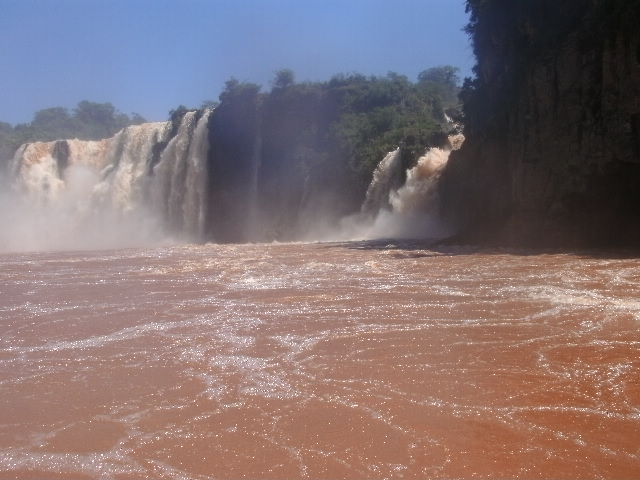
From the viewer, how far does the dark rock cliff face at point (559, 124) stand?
17.4 m

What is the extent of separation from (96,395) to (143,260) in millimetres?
14579

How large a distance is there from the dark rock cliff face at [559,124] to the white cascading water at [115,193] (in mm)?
19127

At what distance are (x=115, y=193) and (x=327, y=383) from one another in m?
35.0

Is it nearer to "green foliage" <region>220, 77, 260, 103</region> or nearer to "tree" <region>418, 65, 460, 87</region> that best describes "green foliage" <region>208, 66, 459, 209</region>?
"green foliage" <region>220, 77, 260, 103</region>

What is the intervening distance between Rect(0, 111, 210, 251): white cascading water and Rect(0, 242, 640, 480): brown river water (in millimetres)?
26539

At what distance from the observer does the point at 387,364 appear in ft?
20.0

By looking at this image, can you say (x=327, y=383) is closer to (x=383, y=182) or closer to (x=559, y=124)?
(x=559, y=124)

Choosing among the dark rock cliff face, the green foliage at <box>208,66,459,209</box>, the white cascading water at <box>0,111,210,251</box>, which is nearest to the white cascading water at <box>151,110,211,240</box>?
the white cascading water at <box>0,111,210,251</box>

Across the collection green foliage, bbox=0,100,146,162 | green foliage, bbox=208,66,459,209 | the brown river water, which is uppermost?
green foliage, bbox=0,100,146,162

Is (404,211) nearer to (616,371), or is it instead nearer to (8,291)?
(8,291)

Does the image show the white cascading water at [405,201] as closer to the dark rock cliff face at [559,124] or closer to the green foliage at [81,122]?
the dark rock cliff face at [559,124]

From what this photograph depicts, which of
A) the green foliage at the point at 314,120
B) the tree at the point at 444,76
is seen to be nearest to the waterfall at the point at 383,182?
the green foliage at the point at 314,120

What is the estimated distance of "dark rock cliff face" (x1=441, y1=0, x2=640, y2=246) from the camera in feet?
57.1

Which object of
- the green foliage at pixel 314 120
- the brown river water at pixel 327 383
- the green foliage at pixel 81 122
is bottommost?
the brown river water at pixel 327 383
